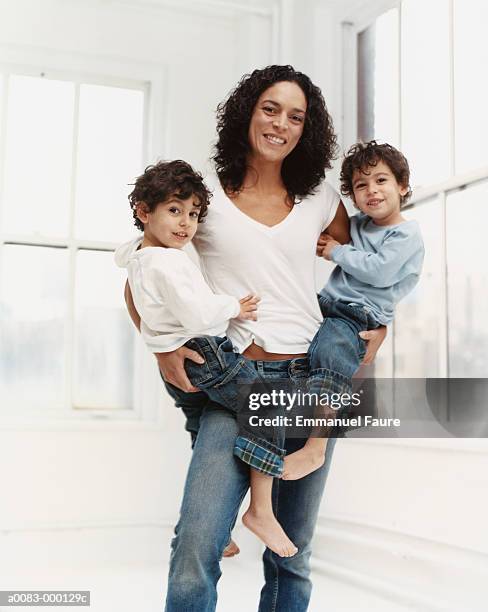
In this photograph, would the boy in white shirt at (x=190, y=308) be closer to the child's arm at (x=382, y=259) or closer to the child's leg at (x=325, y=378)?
the child's leg at (x=325, y=378)

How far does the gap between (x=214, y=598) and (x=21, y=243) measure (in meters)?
2.02

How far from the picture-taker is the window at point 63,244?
315cm

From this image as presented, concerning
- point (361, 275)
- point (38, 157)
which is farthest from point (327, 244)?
point (38, 157)

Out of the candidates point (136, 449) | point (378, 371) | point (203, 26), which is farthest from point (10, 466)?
point (203, 26)

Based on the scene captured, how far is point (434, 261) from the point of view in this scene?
8.59 feet

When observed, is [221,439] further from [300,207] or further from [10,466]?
[10,466]

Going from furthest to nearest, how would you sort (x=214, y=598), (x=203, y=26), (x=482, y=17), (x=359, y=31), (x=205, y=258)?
(x=203, y=26) < (x=359, y=31) < (x=482, y=17) < (x=205, y=258) < (x=214, y=598)

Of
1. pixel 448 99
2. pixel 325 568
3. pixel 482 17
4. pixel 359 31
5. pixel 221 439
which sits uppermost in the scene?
pixel 359 31

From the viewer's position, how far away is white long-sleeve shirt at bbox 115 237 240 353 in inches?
60.5

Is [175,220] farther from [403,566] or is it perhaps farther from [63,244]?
[63,244]

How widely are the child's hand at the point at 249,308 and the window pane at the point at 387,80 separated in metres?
1.49

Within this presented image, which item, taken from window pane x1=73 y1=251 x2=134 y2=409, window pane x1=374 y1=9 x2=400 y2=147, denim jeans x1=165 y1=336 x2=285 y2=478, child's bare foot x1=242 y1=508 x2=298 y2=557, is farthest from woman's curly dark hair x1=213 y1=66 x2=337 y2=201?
window pane x1=73 y1=251 x2=134 y2=409

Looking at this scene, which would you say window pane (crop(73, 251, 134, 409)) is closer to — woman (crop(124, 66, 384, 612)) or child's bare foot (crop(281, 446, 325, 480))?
woman (crop(124, 66, 384, 612))

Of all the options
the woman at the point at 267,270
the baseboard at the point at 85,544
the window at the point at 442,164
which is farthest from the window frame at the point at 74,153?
the woman at the point at 267,270
